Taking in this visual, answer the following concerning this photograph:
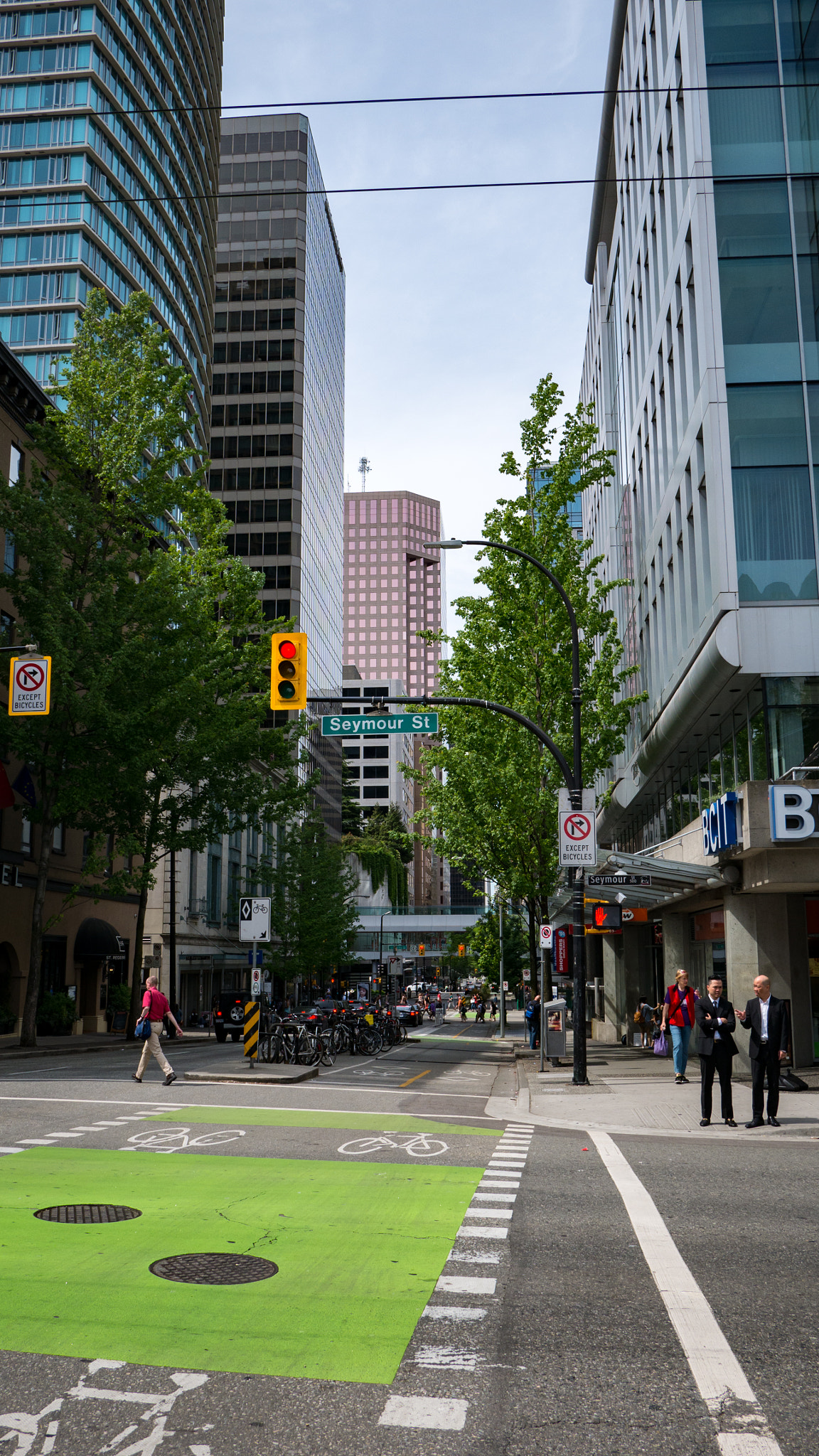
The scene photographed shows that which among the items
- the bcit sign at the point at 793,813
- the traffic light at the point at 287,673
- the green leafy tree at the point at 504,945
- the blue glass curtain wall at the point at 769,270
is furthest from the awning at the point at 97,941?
the bcit sign at the point at 793,813

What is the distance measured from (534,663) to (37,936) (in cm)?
1646

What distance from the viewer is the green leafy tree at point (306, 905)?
7069cm

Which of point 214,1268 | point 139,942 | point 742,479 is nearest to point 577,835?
point 742,479

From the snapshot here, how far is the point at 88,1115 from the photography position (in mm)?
15250

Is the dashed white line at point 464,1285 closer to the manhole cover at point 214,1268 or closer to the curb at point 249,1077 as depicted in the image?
the manhole cover at point 214,1268

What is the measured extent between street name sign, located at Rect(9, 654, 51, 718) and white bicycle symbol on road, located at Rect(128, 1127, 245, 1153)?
12.1 meters

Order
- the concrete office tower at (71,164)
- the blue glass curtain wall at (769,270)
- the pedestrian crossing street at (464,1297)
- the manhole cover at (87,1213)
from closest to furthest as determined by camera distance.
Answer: the pedestrian crossing street at (464,1297) < the manhole cover at (87,1213) < the blue glass curtain wall at (769,270) < the concrete office tower at (71,164)

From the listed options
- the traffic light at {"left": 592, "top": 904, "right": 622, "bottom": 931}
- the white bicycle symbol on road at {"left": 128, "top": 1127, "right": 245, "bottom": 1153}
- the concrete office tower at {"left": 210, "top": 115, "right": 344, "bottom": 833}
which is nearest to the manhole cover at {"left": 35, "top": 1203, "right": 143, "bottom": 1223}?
the white bicycle symbol on road at {"left": 128, "top": 1127, "right": 245, "bottom": 1153}

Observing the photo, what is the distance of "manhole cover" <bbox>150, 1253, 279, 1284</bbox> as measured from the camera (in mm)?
7008

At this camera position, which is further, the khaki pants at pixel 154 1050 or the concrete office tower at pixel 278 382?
the concrete office tower at pixel 278 382

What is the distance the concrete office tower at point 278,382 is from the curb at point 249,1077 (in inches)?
2979

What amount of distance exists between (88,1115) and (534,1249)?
8.91 metres

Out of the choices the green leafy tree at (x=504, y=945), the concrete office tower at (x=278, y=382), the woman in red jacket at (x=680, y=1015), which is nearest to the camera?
the woman in red jacket at (x=680, y=1015)

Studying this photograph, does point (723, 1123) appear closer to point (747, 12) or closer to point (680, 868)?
point (680, 868)
